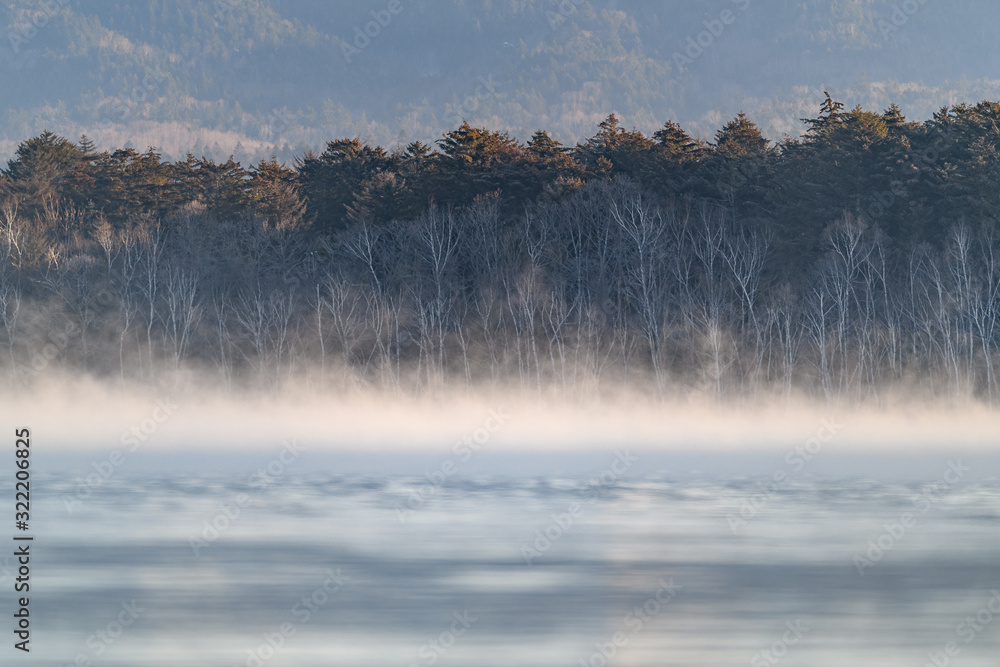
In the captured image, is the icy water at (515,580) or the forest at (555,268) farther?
the forest at (555,268)

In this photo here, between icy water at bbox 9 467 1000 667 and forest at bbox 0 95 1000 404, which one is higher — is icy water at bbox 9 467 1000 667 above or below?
below

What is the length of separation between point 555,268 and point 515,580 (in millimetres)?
35240

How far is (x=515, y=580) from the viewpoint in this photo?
12.5m

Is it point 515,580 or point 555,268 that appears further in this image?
point 555,268

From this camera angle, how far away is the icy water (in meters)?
10.1

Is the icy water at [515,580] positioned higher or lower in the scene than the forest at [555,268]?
lower

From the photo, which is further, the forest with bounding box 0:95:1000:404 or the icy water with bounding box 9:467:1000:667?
the forest with bounding box 0:95:1000:404

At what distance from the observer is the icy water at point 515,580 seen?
10070 mm

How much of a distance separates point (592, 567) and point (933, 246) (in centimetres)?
3378

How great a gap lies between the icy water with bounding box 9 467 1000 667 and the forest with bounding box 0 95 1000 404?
2392 centimetres

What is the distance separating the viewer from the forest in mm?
42031

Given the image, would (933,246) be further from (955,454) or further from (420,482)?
(420,482)

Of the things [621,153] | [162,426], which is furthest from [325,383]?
[621,153]

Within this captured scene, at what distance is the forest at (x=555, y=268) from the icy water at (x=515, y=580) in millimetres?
23916
